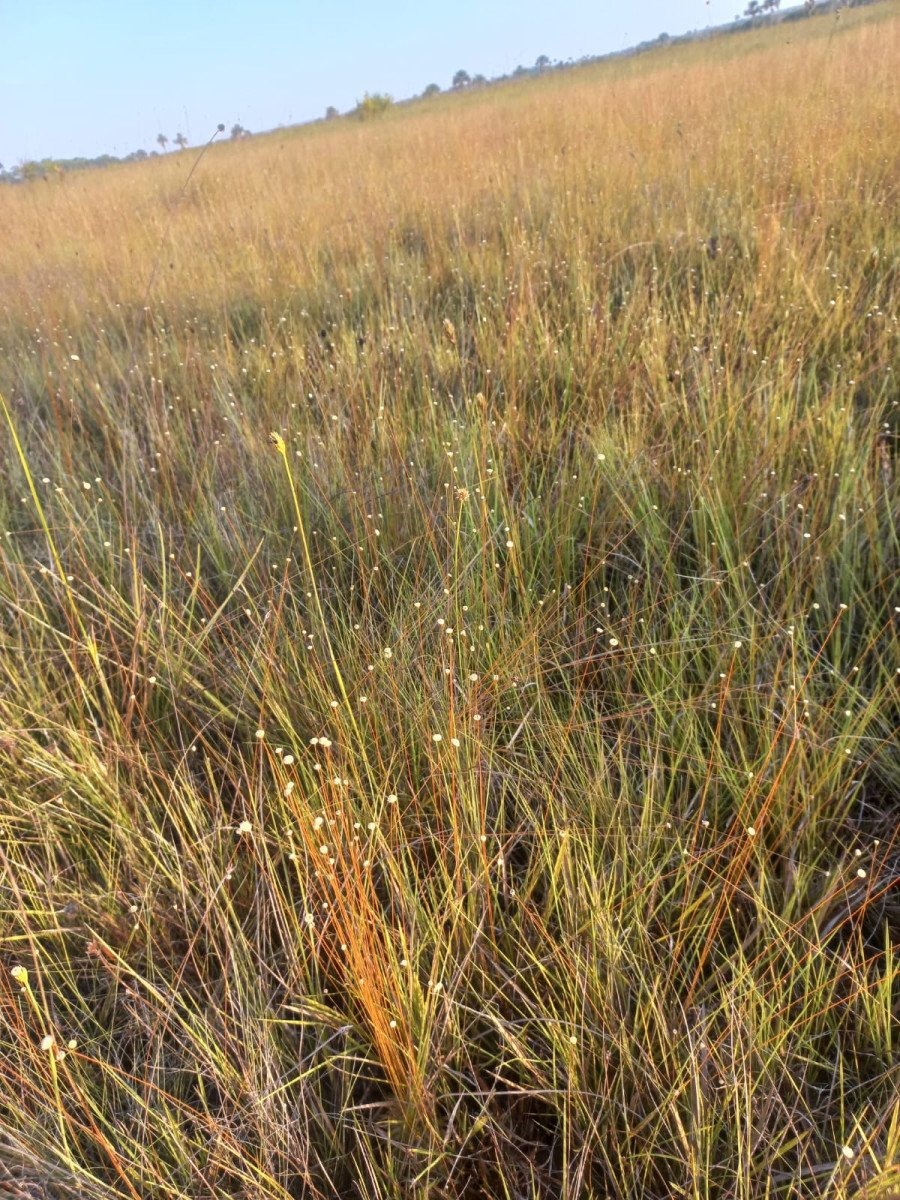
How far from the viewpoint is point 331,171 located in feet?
24.9

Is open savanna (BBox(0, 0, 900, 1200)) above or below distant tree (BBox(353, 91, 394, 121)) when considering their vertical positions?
below

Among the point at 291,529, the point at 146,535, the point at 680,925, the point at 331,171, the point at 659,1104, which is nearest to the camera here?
the point at 659,1104

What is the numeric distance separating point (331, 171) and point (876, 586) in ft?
25.7

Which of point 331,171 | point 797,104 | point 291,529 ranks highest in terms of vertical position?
point 331,171

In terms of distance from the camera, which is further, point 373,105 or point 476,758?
point 373,105

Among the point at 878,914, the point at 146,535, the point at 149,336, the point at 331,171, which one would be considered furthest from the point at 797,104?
the point at 878,914

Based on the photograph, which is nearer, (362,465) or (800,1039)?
(800,1039)

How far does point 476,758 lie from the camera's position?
130 centimetres

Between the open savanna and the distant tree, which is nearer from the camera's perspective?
the open savanna

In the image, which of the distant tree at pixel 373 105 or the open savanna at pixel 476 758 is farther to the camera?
the distant tree at pixel 373 105

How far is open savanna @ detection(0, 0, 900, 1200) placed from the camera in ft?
3.33

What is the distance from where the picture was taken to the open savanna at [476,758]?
3.33 feet

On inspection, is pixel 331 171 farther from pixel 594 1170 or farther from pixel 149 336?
pixel 594 1170

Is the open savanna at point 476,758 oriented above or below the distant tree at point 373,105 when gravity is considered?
below
